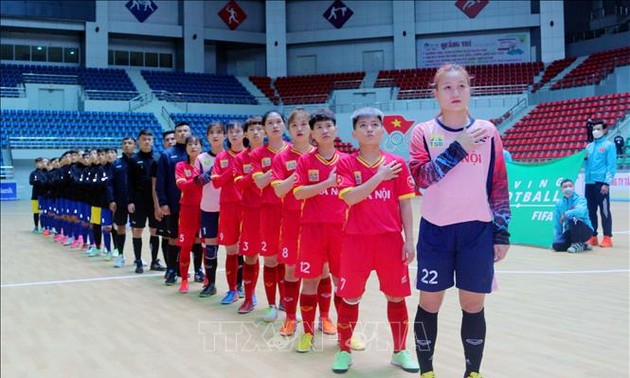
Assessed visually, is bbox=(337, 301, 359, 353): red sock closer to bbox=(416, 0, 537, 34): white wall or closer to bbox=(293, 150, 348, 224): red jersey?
bbox=(293, 150, 348, 224): red jersey

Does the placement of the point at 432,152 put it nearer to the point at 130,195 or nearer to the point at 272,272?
the point at 272,272

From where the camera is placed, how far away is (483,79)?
26484 mm

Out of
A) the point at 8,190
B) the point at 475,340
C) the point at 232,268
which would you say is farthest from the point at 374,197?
the point at 8,190

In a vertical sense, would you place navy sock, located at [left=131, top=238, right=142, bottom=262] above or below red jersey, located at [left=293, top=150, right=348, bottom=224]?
below

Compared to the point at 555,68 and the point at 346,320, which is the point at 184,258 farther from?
the point at 555,68

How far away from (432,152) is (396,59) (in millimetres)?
27848

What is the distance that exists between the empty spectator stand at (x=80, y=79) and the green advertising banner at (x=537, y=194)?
21148mm

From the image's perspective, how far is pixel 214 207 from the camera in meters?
5.89

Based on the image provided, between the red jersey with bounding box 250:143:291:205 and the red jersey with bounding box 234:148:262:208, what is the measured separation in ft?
0.70

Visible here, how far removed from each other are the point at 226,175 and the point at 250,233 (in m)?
0.61

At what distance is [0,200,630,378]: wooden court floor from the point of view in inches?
140

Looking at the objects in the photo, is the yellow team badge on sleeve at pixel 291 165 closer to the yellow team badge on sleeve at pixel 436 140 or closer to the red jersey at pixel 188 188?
the yellow team badge on sleeve at pixel 436 140

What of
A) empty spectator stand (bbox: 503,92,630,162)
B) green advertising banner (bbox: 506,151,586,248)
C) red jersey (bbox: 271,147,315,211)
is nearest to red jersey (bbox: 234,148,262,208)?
red jersey (bbox: 271,147,315,211)

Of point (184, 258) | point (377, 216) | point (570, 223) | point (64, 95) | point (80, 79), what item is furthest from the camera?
point (80, 79)
